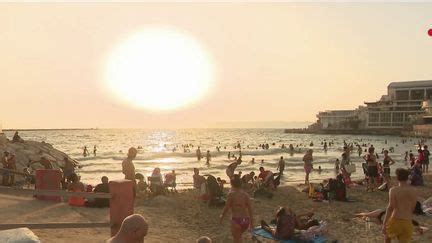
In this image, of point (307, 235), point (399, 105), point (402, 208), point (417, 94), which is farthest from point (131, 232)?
point (417, 94)

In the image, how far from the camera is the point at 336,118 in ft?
449

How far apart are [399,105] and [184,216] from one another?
109 m

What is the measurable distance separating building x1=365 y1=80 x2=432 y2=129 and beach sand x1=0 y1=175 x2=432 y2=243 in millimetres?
98960

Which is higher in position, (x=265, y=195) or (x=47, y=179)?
(x=47, y=179)

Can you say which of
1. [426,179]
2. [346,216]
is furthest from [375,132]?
[346,216]

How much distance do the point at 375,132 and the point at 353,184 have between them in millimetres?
102256

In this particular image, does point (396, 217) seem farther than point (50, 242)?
No

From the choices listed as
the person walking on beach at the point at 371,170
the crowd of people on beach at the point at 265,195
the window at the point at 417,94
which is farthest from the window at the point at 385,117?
the person walking on beach at the point at 371,170

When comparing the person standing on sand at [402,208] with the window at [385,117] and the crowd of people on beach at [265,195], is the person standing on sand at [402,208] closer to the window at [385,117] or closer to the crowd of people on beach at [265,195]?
the crowd of people on beach at [265,195]

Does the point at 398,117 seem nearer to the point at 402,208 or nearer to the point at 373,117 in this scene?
the point at 373,117

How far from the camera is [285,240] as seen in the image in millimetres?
9758

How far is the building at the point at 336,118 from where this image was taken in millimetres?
131250

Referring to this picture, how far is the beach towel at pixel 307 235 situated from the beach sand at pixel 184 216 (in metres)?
0.29

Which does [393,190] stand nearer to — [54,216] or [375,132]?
[54,216]
